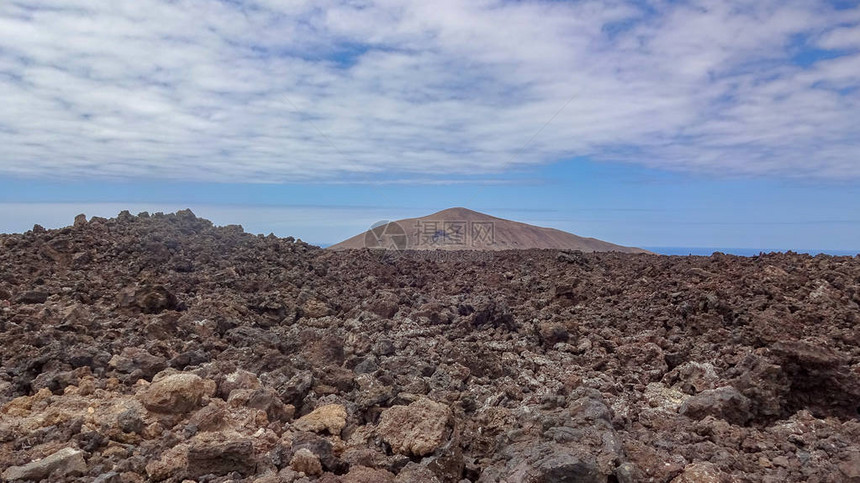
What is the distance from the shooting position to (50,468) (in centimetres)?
411

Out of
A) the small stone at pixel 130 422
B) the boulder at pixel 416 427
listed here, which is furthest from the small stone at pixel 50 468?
the boulder at pixel 416 427

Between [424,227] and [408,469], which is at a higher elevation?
[424,227]

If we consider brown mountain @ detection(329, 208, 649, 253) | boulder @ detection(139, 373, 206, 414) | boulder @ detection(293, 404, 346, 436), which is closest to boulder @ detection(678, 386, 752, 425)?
boulder @ detection(293, 404, 346, 436)

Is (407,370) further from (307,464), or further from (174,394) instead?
(174,394)

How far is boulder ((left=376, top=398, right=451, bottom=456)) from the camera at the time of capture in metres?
4.48

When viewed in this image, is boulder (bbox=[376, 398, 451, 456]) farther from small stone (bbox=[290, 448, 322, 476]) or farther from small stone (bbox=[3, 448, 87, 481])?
small stone (bbox=[3, 448, 87, 481])

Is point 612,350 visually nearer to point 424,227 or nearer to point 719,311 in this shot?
point 719,311

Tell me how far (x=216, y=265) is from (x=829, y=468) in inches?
359

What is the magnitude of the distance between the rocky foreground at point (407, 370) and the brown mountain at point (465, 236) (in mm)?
9638

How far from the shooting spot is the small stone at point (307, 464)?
4.13 metres

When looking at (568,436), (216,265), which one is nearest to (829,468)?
(568,436)

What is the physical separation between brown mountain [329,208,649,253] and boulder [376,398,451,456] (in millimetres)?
14109

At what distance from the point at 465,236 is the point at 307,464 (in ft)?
73.1

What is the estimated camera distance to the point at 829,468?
171 inches
